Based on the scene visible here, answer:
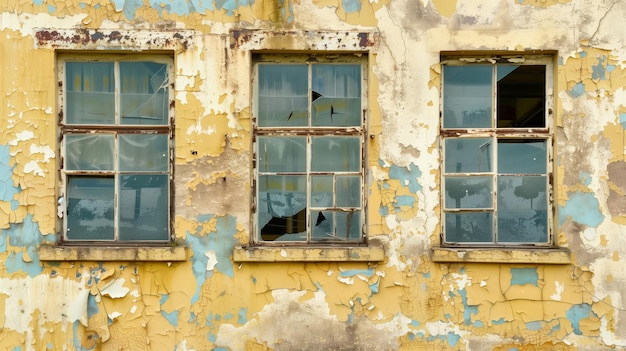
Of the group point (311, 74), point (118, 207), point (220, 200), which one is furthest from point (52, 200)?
point (311, 74)

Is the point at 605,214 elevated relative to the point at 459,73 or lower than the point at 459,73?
lower

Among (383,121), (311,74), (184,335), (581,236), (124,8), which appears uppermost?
(124,8)

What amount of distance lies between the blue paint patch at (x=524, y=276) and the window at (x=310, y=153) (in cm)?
125

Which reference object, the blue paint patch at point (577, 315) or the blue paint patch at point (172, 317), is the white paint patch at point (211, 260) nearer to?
the blue paint patch at point (172, 317)

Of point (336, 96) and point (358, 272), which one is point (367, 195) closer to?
point (358, 272)

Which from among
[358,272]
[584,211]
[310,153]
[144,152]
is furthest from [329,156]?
[584,211]

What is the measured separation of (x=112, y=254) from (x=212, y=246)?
30.0 inches

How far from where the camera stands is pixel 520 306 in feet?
17.6

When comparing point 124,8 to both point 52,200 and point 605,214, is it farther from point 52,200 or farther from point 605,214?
point 605,214

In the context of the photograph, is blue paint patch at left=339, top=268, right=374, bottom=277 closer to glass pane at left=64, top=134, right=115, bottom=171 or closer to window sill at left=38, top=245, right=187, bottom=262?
window sill at left=38, top=245, right=187, bottom=262

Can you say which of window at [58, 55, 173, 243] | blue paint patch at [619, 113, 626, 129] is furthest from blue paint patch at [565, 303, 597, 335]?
window at [58, 55, 173, 243]

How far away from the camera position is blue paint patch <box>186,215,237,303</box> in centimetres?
543

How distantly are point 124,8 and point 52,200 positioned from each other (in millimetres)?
1589

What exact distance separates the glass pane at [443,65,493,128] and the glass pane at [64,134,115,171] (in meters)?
2.68
